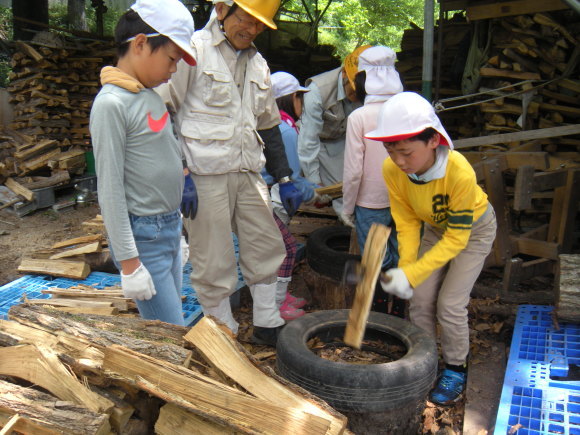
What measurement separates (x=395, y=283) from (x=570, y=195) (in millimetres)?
2741

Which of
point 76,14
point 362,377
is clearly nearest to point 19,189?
point 362,377

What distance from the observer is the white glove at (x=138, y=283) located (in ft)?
8.35

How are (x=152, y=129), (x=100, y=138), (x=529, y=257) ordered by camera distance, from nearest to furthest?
(x=100, y=138)
(x=152, y=129)
(x=529, y=257)

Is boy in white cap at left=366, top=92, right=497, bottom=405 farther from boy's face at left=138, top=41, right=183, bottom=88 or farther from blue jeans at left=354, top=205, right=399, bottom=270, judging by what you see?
boy's face at left=138, top=41, right=183, bottom=88

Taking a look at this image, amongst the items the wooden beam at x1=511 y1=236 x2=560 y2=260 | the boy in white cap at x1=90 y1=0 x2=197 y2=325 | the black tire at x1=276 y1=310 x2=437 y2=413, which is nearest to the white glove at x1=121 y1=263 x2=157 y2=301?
the boy in white cap at x1=90 y1=0 x2=197 y2=325

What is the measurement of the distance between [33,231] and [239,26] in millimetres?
5672

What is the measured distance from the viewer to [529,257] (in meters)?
5.53

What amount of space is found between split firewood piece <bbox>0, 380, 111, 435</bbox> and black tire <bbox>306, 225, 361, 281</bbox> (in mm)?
2681

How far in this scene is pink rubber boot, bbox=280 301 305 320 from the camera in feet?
15.3

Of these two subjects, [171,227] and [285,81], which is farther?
[285,81]

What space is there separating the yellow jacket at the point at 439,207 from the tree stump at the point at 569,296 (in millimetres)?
1026

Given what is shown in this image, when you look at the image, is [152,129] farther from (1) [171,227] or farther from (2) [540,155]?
(2) [540,155]

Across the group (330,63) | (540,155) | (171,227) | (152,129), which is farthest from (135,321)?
(330,63)

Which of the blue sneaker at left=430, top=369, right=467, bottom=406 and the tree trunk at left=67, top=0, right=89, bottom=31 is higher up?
the tree trunk at left=67, top=0, right=89, bottom=31
